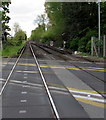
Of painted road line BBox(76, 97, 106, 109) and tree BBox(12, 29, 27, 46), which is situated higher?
tree BBox(12, 29, 27, 46)

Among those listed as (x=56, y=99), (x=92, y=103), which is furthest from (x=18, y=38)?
(x=92, y=103)

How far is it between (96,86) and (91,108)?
4026 millimetres

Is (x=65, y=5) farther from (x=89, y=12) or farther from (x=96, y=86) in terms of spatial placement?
A: (x=96, y=86)

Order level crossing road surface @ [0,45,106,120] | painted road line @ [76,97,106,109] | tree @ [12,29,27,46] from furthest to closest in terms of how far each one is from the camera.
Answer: tree @ [12,29,27,46] → painted road line @ [76,97,106,109] → level crossing road surface @ [0,45,106,120]

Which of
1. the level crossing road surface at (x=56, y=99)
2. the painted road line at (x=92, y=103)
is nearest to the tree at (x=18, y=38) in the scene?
the level crossing road surface at (x=56, y=99)

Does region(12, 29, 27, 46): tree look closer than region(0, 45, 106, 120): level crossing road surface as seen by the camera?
No

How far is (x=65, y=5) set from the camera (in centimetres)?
4897

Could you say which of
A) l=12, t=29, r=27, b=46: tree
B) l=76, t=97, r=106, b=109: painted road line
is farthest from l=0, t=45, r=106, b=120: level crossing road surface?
l=12, t=29, r=27, b=46: tree

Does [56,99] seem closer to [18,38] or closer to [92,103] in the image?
[92,103]

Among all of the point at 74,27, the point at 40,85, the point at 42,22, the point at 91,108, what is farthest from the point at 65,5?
the point at 42,22

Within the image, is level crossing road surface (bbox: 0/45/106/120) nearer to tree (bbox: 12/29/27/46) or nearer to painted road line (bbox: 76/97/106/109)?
painted road line (bbox: 76/97/106/109)

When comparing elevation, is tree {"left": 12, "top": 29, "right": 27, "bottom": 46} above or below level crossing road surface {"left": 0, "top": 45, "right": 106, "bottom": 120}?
above

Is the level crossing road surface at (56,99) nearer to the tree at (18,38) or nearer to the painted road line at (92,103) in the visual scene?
the painted road line at (92,103)

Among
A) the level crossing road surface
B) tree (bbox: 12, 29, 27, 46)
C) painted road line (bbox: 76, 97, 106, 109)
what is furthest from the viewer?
tree (bbox: 12, 29, 27, 46)
